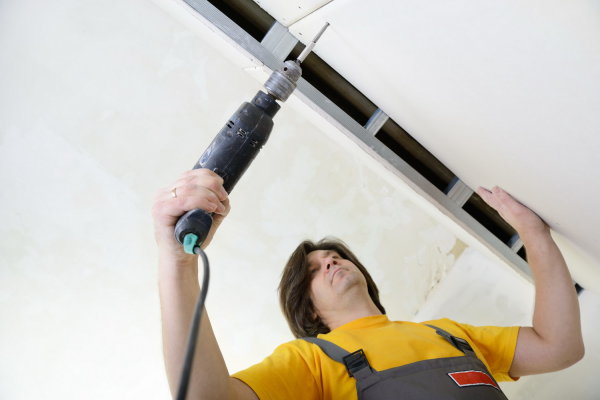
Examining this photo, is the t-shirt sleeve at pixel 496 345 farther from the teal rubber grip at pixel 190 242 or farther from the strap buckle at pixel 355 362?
the teal rubber grip at pixel 190 242

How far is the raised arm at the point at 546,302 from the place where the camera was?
1330 millimetres

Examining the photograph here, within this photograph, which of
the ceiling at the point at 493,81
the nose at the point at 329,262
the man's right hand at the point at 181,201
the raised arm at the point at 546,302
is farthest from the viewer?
the nose at the point at 329,262

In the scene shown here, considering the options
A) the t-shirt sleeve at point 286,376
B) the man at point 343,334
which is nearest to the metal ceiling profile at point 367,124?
the man at point 343,334

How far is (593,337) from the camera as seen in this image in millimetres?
1993

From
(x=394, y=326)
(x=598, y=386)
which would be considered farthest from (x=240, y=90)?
(x=598, y=386)

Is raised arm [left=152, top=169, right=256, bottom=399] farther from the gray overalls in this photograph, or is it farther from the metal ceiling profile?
the metal ceiling profile

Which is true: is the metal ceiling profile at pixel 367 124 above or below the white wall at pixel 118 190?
above

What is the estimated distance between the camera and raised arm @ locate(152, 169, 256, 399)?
81 centimetres

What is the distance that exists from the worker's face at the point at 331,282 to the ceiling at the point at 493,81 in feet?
1.56

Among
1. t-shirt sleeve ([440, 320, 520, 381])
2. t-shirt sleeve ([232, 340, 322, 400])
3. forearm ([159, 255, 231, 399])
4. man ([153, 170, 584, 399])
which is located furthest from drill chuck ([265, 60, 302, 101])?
t-shirt sleeve ([440, 320, 520, 381])

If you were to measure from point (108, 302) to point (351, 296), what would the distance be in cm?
110

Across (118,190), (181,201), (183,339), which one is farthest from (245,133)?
(118,190)

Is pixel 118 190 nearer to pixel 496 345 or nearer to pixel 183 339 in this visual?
pixel 183 339

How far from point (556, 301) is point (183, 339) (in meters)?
1.08
